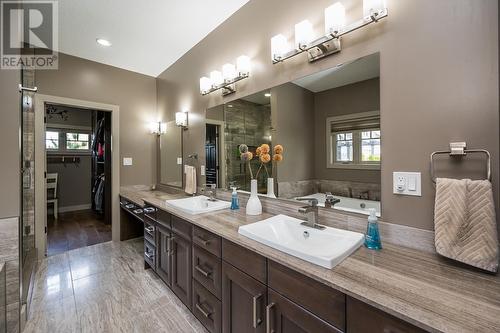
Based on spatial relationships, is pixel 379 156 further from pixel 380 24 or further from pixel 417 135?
pixel 380 24

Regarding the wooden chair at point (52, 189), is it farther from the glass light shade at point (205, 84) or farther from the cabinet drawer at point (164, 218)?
the glass light shade at point (205, 84)

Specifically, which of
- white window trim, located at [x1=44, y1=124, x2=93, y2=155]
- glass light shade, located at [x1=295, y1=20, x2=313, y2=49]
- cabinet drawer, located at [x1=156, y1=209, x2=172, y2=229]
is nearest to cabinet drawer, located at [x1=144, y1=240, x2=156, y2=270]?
cabinet drawer, located at [x1=156, y1=209, x2=172, y2=229]

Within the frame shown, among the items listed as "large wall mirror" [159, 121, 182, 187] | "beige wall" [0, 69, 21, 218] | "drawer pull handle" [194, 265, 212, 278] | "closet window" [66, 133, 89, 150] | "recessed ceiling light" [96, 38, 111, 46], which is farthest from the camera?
"closet window" [66, 133, 89, 150]

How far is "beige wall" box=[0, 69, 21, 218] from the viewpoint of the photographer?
1.40 metres

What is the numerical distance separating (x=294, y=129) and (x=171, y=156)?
2235 millimetres

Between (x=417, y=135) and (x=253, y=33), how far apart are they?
162 cm

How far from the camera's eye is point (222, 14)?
2240 millimetres

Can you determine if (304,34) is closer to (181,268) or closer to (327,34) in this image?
(327,34)

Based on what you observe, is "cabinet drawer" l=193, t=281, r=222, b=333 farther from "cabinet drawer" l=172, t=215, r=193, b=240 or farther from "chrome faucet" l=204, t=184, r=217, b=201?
"chrome faucet" l=204, t=184, r=217, b=201

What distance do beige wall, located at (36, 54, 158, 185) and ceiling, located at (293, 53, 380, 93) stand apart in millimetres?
2932

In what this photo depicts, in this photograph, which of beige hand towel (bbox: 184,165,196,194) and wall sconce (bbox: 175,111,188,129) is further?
wall sconce (bbox: 175,111,188,129)

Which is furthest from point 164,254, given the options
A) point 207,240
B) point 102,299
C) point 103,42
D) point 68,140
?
point 68,140

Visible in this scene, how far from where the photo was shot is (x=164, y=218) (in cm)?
205

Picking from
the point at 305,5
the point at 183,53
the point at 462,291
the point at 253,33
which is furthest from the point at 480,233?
the point at 183,53
